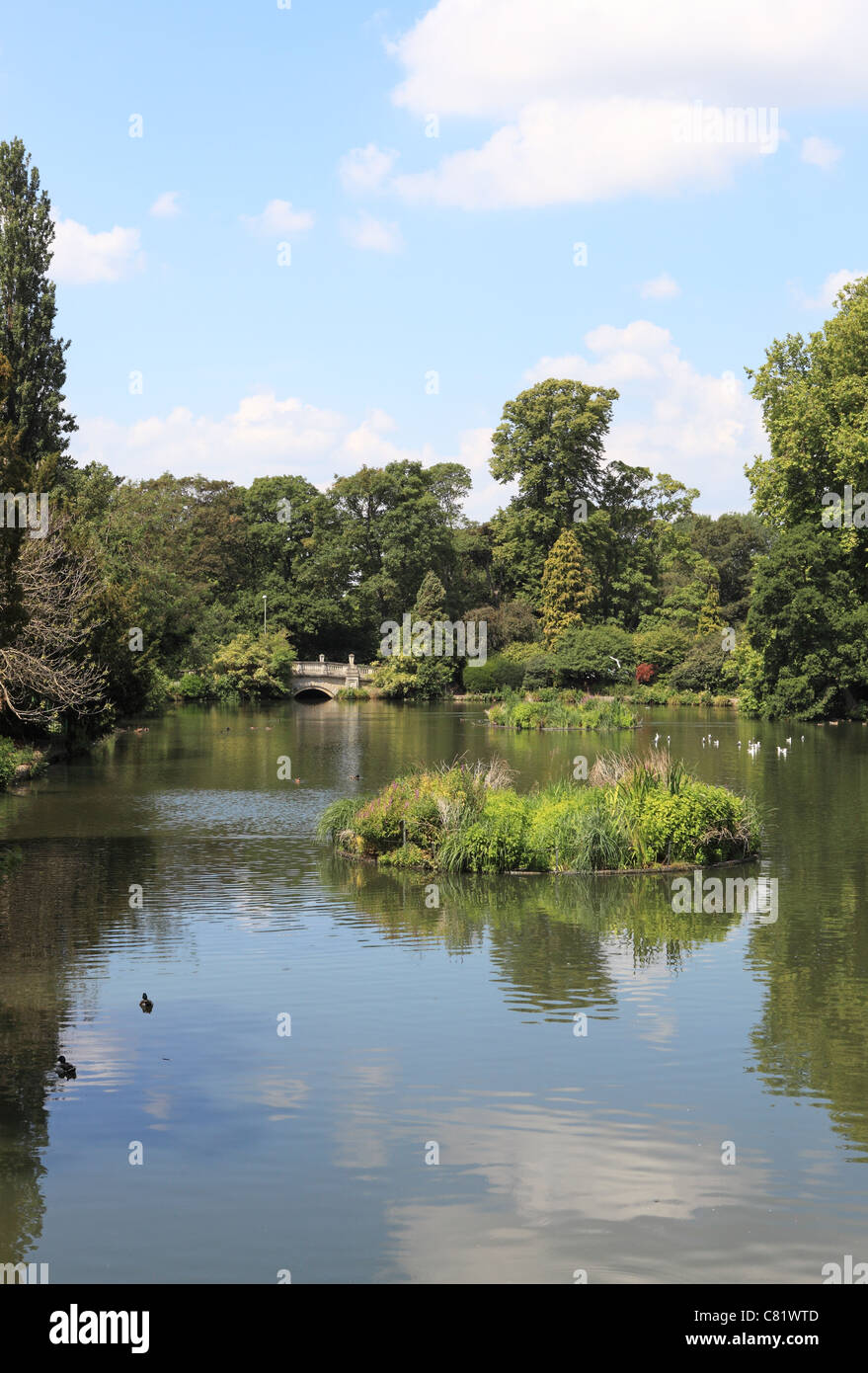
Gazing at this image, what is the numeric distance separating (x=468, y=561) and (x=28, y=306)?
5863 centimetres

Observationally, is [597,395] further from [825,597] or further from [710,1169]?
[710,1169]

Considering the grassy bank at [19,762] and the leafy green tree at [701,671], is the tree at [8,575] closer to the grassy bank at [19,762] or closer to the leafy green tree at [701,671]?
the grassy bank at [19,762]

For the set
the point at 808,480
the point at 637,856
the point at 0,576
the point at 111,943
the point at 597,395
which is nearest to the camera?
the point at 111,943

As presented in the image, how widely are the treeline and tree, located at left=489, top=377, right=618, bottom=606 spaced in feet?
0.59

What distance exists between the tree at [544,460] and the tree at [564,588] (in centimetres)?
443

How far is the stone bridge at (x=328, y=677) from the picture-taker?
3738 inches

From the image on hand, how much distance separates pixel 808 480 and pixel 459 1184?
5932 cm

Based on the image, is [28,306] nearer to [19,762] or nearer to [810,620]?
[19,762]

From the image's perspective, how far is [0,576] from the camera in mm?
19500

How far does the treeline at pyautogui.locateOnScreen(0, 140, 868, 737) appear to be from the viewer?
48062mm

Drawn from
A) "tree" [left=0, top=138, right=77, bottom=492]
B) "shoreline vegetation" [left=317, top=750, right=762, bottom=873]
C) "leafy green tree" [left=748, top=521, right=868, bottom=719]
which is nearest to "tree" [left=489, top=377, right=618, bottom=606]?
"leafy green tree" [left=748, top=521, right=868, bottom=719]

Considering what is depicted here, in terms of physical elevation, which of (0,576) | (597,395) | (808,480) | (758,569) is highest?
(597,395)

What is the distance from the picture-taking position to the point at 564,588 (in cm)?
8994
